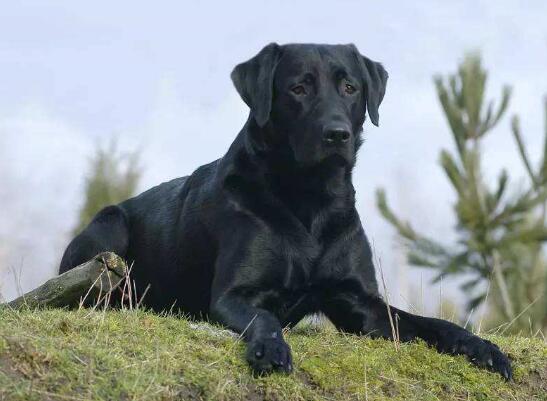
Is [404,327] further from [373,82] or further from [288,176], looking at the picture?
[373,82]

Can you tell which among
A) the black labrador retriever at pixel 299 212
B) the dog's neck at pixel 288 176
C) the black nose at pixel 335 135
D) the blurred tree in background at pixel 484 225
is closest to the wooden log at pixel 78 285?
the black labrador retriever at pixel 299 212

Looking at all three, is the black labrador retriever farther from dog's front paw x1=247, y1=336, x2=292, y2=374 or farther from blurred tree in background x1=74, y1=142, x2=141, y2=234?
blurred tree in background x1=74, y1=142, x2=141, y2=234

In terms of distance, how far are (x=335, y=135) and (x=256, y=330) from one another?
1.05 m

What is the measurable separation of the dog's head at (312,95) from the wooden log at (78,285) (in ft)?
3.42

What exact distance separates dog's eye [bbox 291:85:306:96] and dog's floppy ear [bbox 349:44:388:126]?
408 millimetres

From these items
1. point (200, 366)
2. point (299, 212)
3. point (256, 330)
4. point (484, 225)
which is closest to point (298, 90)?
point (299, 212)

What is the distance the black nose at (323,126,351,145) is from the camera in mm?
4434

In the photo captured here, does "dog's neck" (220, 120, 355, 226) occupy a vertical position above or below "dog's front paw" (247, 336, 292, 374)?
above

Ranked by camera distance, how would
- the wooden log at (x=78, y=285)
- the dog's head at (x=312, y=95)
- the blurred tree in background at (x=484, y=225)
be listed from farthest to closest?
the blurred tree in background at (x=484, y=225)
the wooden log at (x=78, y=285)
the dog's head at (x=312, y=95)

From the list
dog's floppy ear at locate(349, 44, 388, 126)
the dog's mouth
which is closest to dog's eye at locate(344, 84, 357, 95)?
dog's floppy ear at locate(349, 44, 388, 126)

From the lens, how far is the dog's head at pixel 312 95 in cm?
454

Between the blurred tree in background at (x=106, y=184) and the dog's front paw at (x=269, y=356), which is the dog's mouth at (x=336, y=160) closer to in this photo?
the dog's front paw at (x=269, y=356)

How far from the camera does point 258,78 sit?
16.1 feet

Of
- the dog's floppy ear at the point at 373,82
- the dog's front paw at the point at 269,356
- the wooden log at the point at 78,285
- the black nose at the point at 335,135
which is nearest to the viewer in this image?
the dog's front paw at the point at 269,356
